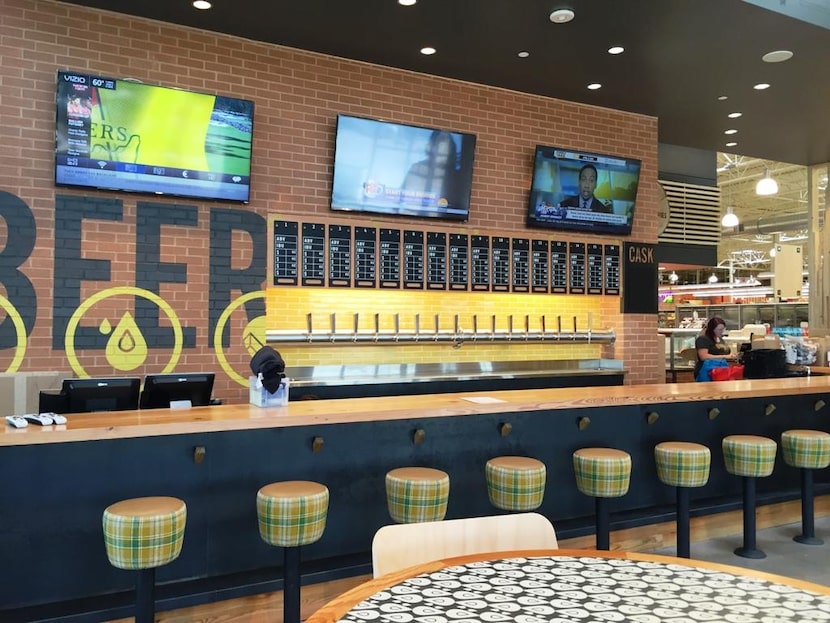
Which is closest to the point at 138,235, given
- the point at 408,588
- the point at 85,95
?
the point at 85,95

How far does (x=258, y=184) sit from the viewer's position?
515 cm

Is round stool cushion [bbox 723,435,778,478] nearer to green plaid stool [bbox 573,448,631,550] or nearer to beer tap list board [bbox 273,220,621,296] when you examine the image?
green plaid stool [bbox 573,448,631,550]

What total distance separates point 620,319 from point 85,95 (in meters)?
5.32

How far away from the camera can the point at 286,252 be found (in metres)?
5.20

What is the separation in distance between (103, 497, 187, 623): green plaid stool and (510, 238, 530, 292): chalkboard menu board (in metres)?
4.29

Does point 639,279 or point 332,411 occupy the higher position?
point 639,279

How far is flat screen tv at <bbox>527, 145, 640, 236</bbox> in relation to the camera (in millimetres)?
6309

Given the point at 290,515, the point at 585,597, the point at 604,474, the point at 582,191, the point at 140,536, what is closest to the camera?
the point at 585,597

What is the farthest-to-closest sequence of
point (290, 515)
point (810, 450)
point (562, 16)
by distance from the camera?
point (562, 16), point (810, 450), point (290, 515)

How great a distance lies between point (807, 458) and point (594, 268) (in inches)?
112

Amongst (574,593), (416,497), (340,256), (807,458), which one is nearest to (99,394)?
(416,497)

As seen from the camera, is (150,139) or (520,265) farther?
(520,265)

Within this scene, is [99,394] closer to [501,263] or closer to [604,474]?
[604,474]

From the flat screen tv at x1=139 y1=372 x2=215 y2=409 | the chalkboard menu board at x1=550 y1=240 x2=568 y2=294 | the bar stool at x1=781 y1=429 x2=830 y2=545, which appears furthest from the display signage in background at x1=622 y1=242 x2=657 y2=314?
the flat screen tv at x1=139 y1=372 x2=215 y2=409
